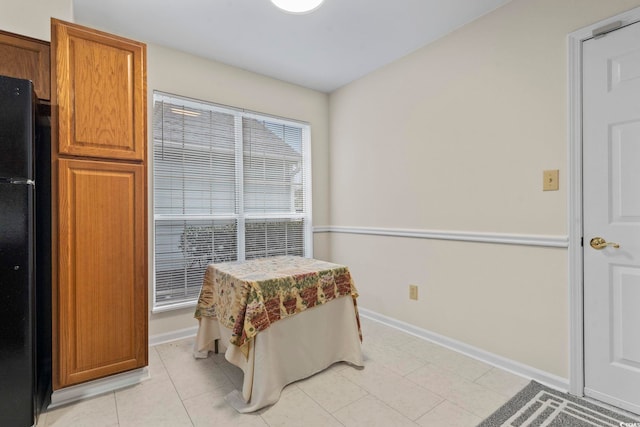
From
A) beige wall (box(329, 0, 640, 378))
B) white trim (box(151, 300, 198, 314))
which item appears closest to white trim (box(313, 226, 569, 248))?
beige wall (box(329, 0, 640, 378))

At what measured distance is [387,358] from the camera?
8.00ft

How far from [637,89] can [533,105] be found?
50 centimetres

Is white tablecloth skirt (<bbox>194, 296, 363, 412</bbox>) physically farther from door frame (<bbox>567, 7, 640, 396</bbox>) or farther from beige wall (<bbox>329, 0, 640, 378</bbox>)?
door frame (<bbox>567, 7, 640, 396</bbox>)

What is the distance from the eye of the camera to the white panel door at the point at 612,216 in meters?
1.73

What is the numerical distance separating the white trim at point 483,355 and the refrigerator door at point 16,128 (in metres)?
2.96

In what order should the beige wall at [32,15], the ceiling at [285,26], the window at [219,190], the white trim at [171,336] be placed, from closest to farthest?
the beige wall at [32,15], the ceiling at [285,26], the white trim at [171,336], the window at [219,190]

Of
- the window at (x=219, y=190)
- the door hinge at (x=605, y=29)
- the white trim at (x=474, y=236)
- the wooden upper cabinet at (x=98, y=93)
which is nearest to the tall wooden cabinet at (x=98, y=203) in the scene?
the wooden upper cabinet at (x=98, y=93)

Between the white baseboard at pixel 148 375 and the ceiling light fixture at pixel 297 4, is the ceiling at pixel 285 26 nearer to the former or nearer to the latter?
the ceiling light fixture at pixel 297 4

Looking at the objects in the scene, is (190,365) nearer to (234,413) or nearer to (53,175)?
(234,413)

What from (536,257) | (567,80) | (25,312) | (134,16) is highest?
(134,16)

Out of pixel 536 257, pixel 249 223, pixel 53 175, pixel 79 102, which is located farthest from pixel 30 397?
pixel 536 257

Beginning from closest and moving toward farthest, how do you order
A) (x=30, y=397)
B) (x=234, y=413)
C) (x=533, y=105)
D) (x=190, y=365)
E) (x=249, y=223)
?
(x=30, y=397) < (x=234, y=413) < (x=533, y=105) < (x=190, y=365) < (x=249, y=223)

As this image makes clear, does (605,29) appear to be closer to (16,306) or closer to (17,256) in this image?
(17,256)

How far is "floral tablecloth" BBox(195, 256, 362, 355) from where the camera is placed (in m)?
1.84
